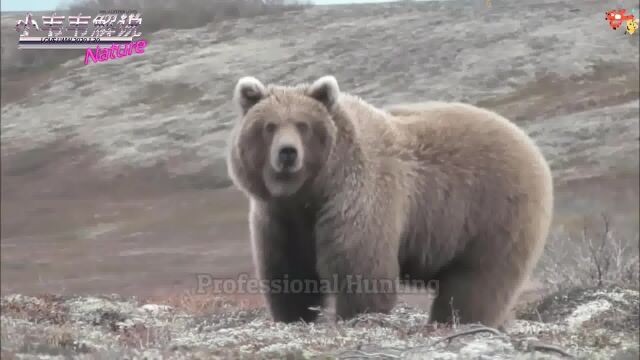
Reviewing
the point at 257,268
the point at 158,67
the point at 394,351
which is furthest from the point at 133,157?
the point at 394,351

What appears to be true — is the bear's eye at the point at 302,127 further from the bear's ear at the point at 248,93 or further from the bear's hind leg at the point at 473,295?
the bear's hind leg at the point at 473,295

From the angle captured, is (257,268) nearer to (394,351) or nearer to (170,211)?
(394,351)

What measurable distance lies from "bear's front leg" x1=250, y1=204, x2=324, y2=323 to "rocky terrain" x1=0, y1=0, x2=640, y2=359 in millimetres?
4306

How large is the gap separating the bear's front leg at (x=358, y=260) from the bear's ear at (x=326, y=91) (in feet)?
3.04

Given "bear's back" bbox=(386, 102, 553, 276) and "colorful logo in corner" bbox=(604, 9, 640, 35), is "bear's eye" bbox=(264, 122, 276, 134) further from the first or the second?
"colorful logo in corner" bbox=(604, 9, 640, 35)

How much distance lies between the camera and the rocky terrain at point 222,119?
2500 centimetres

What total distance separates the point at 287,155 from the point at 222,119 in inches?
1281

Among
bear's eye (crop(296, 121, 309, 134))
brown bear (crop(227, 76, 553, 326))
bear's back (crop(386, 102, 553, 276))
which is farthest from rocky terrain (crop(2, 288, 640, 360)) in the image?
bear's eye (crop(296, 121, 309, 134))

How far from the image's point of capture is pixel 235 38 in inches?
1687

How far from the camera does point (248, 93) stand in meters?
7.40

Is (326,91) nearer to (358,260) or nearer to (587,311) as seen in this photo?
(358,260)

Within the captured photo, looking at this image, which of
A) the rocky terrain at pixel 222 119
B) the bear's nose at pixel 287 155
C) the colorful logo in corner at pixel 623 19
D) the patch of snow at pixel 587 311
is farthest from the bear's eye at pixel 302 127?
the rocky terrain at pixel 222 119

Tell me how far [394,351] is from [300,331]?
1.31 meters

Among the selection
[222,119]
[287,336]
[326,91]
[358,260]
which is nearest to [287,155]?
[326,91]
